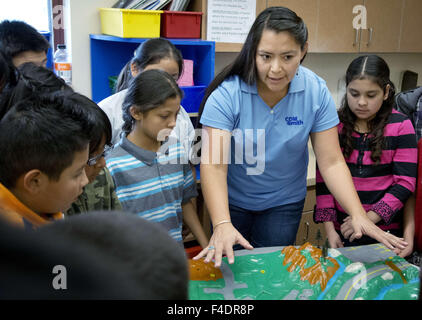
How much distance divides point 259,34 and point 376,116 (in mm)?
678

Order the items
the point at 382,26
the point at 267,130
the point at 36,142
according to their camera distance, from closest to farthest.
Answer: the point at 36,142, the point at 267,130, the point at 382,26

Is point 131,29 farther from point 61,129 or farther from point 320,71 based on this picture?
point 320,71

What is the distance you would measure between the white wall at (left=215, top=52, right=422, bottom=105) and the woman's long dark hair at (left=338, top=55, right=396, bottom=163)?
1.28 m

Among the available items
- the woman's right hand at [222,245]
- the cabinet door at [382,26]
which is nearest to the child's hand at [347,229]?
the woman's right hand at [222,245]

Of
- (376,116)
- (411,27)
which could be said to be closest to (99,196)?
(376,116)

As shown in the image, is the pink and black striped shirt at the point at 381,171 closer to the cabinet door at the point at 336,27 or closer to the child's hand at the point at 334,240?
the child's hand at the point at 334,240

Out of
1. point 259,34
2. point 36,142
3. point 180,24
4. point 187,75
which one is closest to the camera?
point 36,142

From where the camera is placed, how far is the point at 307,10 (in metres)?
2.64

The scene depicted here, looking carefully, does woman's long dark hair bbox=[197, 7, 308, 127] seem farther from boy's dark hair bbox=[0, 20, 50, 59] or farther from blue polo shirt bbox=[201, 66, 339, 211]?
boy's dark hair bbox=[0, 20, 50, 59]

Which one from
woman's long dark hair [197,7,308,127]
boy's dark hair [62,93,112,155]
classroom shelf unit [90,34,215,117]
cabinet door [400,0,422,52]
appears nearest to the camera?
boy's dark hair [62,93,112,155]

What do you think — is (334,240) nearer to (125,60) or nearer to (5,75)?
(5,75)

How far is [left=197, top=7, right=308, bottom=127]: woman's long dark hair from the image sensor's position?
1.30 metres

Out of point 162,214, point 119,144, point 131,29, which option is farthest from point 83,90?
point 162,214
